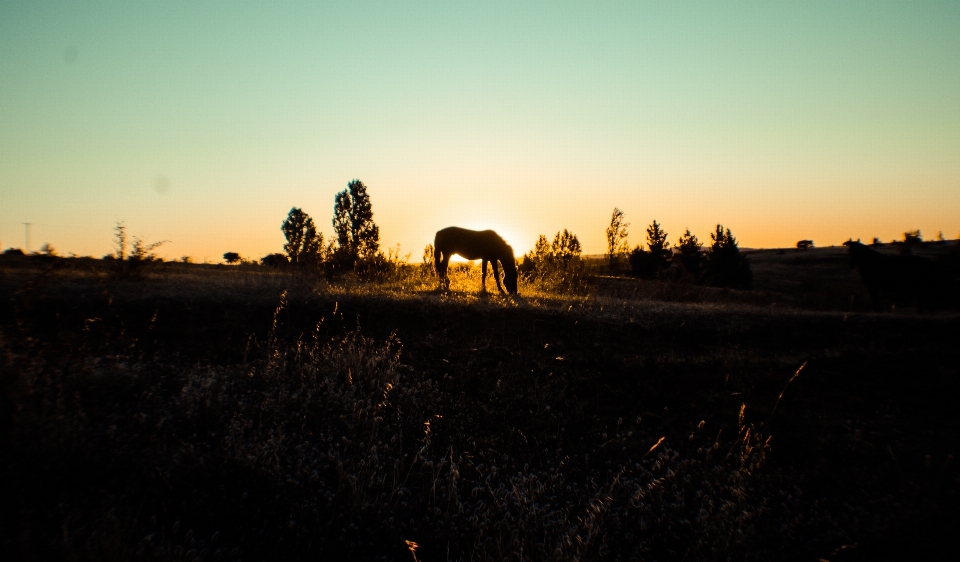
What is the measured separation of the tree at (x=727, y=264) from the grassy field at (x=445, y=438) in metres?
28.5

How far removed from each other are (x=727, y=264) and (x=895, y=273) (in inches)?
886

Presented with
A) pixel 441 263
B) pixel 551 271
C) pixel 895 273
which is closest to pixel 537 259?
pixel 551 271

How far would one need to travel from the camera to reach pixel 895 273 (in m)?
15.1

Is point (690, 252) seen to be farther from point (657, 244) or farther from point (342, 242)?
point (342, 242)

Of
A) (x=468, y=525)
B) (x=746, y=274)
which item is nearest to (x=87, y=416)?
(x=468, y=525)

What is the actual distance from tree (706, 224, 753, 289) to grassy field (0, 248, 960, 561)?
93.3ft

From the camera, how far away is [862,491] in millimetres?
4770

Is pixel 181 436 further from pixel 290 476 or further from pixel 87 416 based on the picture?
pixel 290 476

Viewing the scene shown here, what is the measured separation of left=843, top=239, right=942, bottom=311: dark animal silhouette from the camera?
1456 cm

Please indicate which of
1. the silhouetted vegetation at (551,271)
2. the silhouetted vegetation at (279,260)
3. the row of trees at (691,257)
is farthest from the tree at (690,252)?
the silhouetted vegetation at (279,260)

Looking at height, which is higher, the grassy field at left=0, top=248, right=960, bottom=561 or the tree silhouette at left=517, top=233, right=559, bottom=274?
the tree silhouette at left=517, top=233, right=559, bottom=274

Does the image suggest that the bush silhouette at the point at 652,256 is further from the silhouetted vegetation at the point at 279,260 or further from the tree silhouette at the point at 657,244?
the silhouetted vegetation at the point at 279,260

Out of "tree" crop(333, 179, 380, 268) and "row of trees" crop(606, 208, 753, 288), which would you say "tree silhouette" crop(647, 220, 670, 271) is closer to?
"row of trees" crop(606, 208, 753, 288)

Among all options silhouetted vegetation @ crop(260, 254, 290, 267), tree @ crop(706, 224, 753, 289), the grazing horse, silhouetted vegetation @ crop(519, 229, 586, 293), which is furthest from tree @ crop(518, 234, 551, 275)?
tree @ crop(706, 224, 753, 289)
